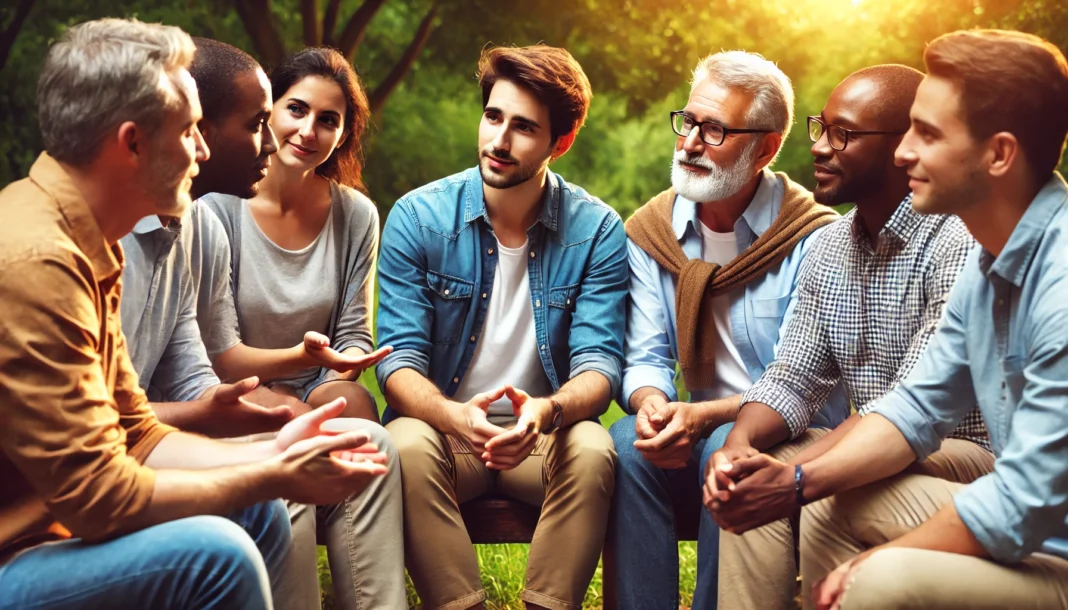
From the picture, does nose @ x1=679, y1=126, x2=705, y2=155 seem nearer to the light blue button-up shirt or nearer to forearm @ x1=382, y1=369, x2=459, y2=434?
the light blue button-up shirt

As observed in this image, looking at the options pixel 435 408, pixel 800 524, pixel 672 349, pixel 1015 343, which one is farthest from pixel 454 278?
pixel 1015 343

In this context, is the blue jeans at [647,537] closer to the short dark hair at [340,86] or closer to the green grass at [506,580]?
the green grass at [506,580]

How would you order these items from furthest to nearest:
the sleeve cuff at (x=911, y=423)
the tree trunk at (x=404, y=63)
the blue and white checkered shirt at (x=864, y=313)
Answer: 1. the tree trunk at (x=404, y=63)
2. the blue and white checkered shirt at (x=864, y=313)
3. the sleeve cuff at (x=911, y=423)

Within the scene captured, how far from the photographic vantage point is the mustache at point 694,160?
11.5ft

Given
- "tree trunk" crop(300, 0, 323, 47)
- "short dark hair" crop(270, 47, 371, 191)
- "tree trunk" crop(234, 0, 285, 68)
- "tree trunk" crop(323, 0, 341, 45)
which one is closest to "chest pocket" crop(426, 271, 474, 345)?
→ "short dark hair" crop(270, 47, 371, 191)

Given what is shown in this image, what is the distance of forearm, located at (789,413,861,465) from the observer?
9.55ft

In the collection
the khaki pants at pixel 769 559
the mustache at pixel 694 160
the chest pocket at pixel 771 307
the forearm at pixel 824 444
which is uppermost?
the mustache at pixel 694 160

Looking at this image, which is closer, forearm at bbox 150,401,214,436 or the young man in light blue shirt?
the young man in light blue shirt

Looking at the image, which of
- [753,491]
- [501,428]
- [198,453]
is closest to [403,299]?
[501,428]

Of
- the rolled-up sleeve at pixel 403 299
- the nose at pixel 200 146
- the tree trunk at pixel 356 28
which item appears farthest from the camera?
the tree trunk at pixel 356 28

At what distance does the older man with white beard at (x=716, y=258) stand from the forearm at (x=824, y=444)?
351 millimetres

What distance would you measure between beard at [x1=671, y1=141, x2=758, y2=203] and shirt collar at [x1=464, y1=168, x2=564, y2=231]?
1.24ft

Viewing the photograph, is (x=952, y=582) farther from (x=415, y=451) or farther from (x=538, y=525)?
(x=415, y=451)

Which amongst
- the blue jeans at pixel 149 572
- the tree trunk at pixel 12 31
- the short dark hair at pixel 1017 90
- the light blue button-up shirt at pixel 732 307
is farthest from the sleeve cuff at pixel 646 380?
the tree trunk at pixel 12 31
